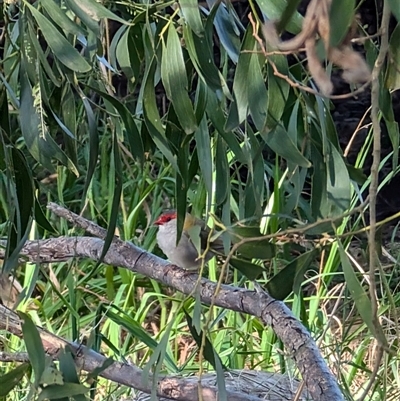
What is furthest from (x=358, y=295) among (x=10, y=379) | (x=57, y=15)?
(x=57, y=15)

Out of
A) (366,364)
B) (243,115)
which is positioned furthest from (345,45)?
(366,364)

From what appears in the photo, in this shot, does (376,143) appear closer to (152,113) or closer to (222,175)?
(152,113)

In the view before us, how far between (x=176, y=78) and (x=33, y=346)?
1.29ft

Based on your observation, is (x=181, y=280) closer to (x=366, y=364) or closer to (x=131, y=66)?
(x=131, y=66)

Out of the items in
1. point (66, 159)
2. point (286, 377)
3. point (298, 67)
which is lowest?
point (286, 377)

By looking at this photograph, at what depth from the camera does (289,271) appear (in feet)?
3.81

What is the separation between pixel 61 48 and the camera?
1.09 metres

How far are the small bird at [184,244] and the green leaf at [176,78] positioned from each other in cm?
80

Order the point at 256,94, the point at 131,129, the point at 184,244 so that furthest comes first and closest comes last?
the point at 184,244, the point at 131,129, the point at 256,94

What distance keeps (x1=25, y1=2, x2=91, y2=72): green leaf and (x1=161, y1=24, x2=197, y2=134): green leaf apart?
0.13 m

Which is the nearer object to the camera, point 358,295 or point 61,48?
point 358,295

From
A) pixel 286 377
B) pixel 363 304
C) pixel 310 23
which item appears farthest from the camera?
pixel 286 377

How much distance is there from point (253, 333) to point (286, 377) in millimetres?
544

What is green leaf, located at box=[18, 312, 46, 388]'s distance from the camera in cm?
95
